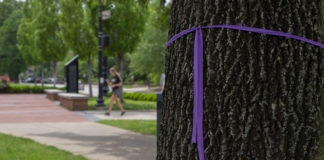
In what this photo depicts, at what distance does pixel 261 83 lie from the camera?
1969 mm

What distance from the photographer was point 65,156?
5383 millimetres

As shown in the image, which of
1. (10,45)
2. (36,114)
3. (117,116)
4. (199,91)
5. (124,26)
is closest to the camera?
(199,91)

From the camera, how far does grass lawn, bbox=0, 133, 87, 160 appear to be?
5281mm

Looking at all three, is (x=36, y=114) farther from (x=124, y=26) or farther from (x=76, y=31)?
(x=76, y=31)

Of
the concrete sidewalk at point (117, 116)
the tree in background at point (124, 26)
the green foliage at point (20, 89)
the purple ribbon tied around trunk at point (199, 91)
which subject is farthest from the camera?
the green foliage at point (20, 89)

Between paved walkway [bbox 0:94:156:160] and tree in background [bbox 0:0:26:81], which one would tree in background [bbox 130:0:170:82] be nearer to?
tree in background [bbox 0:0:26:81]

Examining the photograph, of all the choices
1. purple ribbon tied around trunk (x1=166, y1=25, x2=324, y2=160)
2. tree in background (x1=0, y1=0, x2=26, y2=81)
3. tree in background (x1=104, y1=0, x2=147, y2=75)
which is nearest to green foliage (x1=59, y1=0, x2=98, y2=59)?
tree in background (x1=104, y1=0, x2=147, y2=75)

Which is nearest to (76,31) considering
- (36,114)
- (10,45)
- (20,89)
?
(36,114)

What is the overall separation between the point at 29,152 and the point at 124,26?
40.4ft

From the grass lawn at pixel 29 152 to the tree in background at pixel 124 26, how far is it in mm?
11198

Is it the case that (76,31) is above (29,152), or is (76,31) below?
above

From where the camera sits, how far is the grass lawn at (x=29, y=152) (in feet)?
17.3

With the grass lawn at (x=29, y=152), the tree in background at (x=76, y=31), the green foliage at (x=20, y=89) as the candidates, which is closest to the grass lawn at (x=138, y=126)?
the grass lawn at (x=29, y=152)

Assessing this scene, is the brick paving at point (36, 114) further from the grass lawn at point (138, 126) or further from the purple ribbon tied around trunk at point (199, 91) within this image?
the purple ribbon tied around trunk at point (199, 91)
